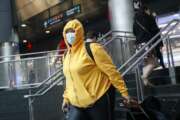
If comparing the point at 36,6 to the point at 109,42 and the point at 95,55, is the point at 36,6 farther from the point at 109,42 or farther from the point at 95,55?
the point at 95,55

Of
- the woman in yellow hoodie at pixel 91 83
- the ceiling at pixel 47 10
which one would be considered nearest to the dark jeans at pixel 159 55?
the woman in yellow hoodie at pixel 91 83

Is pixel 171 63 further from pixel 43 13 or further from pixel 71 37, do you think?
pixel 43 13

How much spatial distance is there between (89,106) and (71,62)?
0.57 metres

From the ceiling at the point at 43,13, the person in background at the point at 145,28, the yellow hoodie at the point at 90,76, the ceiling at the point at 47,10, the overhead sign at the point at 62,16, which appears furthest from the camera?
the ceiling at the point at 43,13

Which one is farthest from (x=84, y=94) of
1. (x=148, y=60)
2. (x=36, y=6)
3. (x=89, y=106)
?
(x=36, y=6)

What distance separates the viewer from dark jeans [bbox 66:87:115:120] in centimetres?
542

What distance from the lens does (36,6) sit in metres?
26.0

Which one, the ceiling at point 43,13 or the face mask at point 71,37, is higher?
the ceiling at point 43,13

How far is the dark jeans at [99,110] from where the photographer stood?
5.42 metres

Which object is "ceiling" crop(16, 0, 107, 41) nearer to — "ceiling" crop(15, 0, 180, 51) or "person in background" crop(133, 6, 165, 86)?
"ceiling" crop(15, 0, 180, 51)

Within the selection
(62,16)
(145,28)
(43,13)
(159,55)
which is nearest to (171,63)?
(159,55)

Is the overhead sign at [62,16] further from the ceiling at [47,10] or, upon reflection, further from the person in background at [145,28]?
the person in background at [145,28]

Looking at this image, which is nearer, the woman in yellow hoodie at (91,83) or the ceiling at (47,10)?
the woman in yellow hoodie at (91,83)

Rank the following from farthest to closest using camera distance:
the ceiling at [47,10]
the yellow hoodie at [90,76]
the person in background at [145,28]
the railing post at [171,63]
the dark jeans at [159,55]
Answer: the ceiling at [47,10], the person in background at [145,28], the dark jeans at [159,55], the railing post at [171,63], the yellow hoodie at [90,76]
